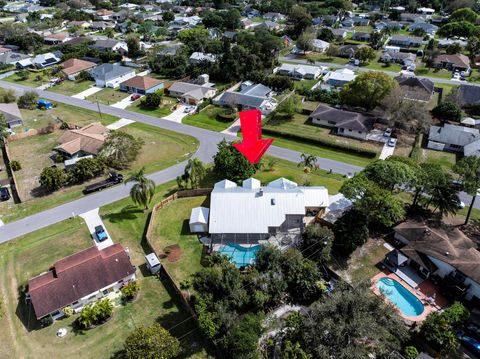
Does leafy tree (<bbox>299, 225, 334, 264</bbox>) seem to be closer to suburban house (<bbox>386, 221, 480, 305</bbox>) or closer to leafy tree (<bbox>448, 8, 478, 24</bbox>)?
suburban house (<bbox>386, 221, 480, 305</bbox>)

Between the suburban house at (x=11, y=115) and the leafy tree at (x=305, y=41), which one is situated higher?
the leafy tree at (x=305, y=41)

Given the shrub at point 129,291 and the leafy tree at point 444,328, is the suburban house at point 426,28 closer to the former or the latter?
the leafy tree at point 444,328

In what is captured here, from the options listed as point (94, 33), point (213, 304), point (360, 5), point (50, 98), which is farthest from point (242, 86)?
point (360, 5)

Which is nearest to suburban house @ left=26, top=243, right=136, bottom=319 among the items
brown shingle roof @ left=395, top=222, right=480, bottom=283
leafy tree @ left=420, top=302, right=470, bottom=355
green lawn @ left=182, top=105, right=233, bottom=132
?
leafy tree @ left=420, top=302, right=470, bottom=355

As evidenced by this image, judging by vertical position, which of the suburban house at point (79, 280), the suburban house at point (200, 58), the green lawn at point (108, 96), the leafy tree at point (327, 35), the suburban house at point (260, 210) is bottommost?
the green lawn at point (108, 96)

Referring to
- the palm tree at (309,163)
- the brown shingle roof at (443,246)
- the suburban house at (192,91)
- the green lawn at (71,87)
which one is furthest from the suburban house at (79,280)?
the green lawn at (71,87)

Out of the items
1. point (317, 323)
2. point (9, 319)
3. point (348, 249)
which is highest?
point (317, 323)

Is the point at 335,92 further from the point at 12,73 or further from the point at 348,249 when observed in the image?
the point at 12,73
